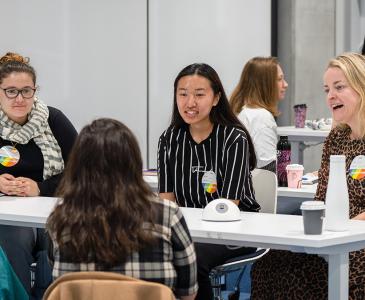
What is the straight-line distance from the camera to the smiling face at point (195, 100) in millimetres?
3824

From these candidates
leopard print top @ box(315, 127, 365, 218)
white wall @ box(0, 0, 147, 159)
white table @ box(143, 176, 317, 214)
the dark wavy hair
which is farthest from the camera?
white wall @ box(0, 0, 147, 159)

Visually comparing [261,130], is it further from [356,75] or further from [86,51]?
[356,75]

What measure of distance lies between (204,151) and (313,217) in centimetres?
102

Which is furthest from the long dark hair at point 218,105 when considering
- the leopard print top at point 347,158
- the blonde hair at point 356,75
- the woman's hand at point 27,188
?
the woman's hand at point 27,188

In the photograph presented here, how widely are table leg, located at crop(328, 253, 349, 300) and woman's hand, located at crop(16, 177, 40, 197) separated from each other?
1.63m

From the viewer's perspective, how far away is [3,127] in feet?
13.5

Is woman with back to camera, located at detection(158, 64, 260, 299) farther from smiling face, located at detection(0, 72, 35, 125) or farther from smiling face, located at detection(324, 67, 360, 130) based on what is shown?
smiling face, located at detection(0, 72, 35, 125)

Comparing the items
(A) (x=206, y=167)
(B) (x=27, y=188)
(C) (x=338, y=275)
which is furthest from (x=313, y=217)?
(B) (x=27, y=188)

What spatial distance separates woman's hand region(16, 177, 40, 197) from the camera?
4.00 meters

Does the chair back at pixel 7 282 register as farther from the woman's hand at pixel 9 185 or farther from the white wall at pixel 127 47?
the white wall at pixel 127 47

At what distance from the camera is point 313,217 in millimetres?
2906

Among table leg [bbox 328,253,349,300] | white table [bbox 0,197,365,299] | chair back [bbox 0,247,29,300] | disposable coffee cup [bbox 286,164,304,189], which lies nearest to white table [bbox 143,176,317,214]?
disposable coffee cup [bbox 286,164,304,189]

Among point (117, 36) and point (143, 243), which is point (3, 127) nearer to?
point (143, 243)

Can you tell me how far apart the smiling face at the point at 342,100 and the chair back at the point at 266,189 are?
47cm
